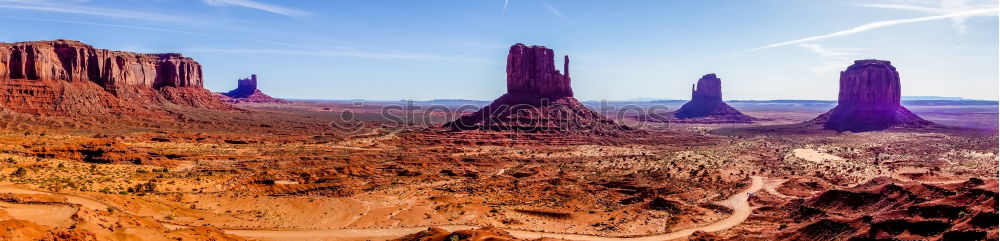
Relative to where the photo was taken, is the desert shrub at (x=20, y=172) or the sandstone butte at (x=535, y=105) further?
the sandstone butte at (x=535, y=105)

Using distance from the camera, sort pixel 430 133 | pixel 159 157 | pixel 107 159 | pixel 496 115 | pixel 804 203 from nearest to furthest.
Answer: pixel 804 203, pixel 107 159, pixel 159 157, pixel 430 133, pixel 496 115

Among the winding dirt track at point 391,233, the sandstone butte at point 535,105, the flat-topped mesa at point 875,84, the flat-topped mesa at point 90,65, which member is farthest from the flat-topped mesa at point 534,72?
the flat-topped mesa at point 90,65

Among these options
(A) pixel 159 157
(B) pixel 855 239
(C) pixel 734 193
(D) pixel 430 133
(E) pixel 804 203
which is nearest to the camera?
(B) pixel 855 239

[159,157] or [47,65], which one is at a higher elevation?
[47,65]

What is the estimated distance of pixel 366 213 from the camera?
30484 mm

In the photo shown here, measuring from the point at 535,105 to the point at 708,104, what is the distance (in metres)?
90.3

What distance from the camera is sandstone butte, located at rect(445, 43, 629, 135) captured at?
271 ft

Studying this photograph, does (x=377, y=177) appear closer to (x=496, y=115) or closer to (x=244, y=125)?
(x=496, y=115)

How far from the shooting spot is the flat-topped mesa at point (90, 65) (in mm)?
86369

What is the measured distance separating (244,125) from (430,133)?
36.1 meters

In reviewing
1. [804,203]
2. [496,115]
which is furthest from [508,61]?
[804,203]

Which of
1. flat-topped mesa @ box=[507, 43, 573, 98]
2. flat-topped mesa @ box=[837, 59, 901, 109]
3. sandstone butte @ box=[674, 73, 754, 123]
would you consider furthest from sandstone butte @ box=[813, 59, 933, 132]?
flat-topped mesa @ box=[507, 43, 573, 98]

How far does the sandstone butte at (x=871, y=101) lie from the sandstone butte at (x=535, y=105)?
50445mm

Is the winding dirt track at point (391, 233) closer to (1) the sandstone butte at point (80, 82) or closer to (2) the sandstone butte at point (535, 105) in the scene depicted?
(2) the sandstone butte at point (535, 105)
